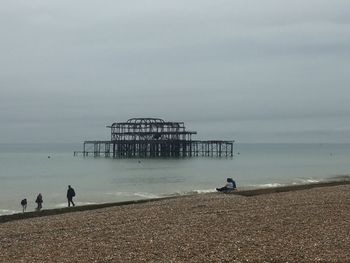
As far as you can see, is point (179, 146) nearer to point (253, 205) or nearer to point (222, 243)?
point (253, 205)

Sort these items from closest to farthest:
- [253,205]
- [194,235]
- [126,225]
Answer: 1. [194,235]
2. [126,225]
3. [253,205]

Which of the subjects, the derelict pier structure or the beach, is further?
the derelict pier structure

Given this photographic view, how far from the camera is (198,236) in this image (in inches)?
392

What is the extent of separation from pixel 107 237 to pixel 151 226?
4.45 feet

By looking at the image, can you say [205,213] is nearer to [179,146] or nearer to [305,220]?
[305,220]

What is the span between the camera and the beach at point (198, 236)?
8453 millimetres

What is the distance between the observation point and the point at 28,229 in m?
13.0

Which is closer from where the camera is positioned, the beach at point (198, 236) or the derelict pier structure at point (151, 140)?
the beach at point (198, 236)

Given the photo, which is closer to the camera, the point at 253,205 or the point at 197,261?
the point at 197,261

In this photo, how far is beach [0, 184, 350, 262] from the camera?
8.45m

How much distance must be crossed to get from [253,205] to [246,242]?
5.49m

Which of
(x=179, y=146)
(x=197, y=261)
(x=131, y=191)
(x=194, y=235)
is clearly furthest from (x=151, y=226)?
(x=179, y=146)

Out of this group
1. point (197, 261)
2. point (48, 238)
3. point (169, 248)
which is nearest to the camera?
point (197, 261)

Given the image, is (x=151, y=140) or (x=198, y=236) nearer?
(x=198, y=236)
